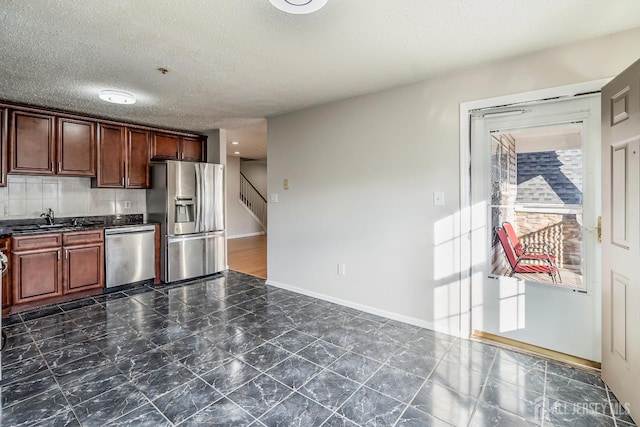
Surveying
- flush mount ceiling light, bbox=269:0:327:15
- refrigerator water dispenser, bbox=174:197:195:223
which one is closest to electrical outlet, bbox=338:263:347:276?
refrigerator water dispenser, bbox=174:197:195:223

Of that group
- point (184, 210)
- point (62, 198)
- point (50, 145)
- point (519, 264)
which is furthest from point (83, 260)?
point (519, 264)

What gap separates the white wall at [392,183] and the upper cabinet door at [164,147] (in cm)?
201

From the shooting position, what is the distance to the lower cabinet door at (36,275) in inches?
134

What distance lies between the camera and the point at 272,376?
2182mm

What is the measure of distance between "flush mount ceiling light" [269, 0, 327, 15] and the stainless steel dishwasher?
3786 mm

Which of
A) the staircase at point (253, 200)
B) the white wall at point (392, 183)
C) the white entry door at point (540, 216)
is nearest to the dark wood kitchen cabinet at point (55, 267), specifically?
the white wall at point (392, 183)

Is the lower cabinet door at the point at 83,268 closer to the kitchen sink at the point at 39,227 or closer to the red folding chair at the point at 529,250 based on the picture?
the kitchen sink at the point at 39,227

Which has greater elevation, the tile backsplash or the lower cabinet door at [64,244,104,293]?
the tile backsplash

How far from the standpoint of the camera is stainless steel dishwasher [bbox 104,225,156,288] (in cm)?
411

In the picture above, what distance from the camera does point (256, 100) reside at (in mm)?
3611

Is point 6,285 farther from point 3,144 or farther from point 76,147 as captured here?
point 76,147

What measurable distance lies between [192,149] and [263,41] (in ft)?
11.8

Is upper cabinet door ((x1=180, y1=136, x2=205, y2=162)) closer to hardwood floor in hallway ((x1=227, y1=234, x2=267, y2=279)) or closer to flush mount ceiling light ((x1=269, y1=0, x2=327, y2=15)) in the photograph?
hardwood floor in hallway ((x1=227, y1=234, x2=267, y2=279))

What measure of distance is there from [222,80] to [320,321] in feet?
8.39
